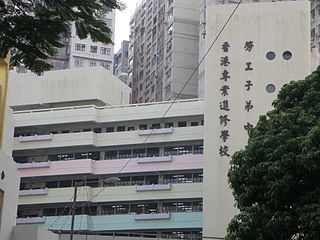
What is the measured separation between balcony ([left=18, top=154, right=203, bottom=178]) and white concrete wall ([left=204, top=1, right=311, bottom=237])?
5.17m

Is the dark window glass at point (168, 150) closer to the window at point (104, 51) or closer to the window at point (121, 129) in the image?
the window at point (121, 129)

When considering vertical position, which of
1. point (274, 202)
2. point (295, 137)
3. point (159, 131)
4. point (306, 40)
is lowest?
point (274, 202)

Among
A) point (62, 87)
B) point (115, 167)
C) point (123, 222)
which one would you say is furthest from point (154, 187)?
point (62, 87)

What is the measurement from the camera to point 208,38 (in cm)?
3931

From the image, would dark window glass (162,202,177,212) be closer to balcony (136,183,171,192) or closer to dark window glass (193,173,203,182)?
balcony (136,183,171,192)

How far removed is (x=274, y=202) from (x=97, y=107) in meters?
32.8

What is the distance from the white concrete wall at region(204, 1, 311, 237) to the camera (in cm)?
3747

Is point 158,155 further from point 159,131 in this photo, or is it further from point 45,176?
point 45,176

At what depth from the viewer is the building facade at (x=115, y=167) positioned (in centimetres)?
4288

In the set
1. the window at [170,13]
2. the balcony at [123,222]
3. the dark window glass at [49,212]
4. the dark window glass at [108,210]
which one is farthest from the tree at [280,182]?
the window at [170,13]

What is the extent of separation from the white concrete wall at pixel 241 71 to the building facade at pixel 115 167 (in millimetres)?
4782

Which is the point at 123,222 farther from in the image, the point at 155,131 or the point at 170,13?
the point at 170,13

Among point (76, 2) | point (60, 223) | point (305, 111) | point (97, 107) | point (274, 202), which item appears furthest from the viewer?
point (97, 107)

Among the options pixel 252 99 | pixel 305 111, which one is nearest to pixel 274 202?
pixel 305 111
